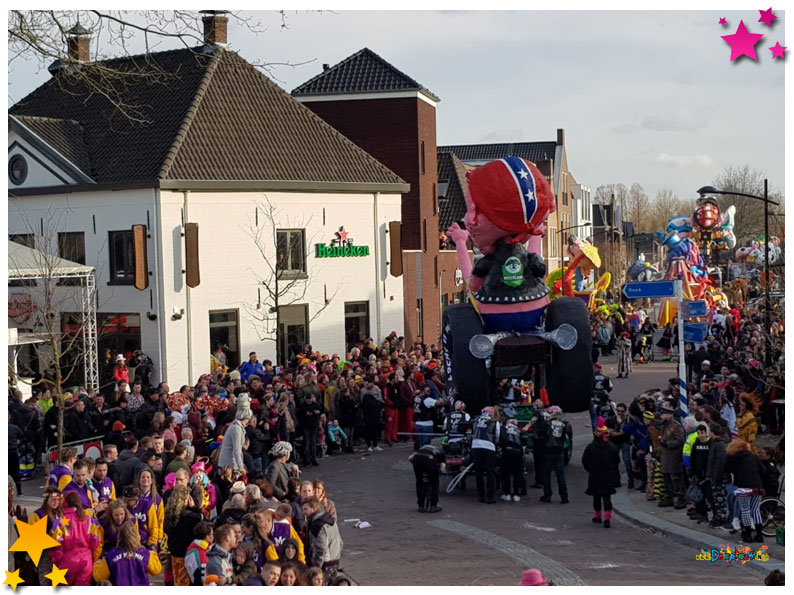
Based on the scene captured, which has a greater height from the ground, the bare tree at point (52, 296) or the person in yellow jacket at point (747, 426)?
the bare tree at point (52, 296)

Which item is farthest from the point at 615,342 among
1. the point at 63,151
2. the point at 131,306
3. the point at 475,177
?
the point at 475,177

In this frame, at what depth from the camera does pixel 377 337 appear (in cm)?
3453

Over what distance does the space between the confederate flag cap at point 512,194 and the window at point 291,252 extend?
15.5 meters

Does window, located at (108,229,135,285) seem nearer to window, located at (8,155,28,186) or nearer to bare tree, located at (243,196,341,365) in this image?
bare tree, located at (243,196,341,365)

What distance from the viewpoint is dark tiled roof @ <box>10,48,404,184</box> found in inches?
1147

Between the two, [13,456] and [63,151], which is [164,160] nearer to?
[63,151]

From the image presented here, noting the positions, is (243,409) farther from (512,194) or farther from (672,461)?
(672,461)

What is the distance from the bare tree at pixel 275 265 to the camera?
3031 cm

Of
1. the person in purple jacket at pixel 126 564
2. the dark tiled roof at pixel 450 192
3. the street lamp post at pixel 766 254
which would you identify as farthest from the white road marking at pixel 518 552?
the dark tiled roof at pixel 450 192

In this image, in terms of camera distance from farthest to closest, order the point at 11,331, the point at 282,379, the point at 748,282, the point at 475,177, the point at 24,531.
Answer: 1. the point at 748,282
2. the point at 11,331
3. the point at 282,379
4. the point at 475,177
5. the point at 24,531

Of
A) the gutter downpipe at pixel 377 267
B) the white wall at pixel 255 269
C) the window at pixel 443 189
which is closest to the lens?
the white wall at pixel 255 269

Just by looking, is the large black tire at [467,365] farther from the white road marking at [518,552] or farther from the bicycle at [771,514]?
the bicycle at [771,514]

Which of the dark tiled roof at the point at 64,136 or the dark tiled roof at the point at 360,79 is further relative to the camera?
the dark tiled roof at the point at 360,79

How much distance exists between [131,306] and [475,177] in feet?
49.1
